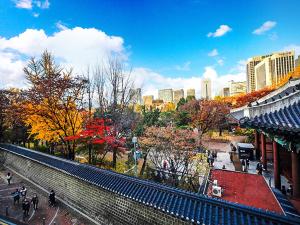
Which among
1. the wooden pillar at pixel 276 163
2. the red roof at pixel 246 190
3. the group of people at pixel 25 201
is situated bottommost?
the group of people at pixel 25 201

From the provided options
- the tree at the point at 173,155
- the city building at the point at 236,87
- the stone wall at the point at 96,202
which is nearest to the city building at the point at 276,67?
the city building at the point at 236,87

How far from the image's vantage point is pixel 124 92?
25172 mm

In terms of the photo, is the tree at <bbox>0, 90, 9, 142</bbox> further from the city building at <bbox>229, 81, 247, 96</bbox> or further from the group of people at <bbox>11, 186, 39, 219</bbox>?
the city building at <bbox>229, 81, 247, 96</bbox>

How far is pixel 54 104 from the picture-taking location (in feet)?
69.9

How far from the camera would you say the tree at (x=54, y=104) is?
20.8m

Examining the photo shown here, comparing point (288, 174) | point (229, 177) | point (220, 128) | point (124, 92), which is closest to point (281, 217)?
point (288, 174)

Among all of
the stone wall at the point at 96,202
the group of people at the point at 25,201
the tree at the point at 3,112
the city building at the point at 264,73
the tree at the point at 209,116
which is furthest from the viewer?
the city building at the point at 264,73

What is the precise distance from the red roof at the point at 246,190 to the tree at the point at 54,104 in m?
14.4

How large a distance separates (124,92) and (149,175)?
995cm

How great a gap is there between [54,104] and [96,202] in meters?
12.6

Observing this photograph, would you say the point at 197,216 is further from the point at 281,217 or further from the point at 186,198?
the point at 281,217

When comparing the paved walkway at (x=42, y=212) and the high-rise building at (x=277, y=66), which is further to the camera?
the high-rise building at (x=277, y=66)

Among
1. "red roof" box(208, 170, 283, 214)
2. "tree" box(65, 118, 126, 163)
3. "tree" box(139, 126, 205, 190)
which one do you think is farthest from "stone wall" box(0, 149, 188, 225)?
"tree" box(139, 126, 205, 190)

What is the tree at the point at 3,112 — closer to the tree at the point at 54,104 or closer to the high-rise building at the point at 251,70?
the tree at the point at 54,104
